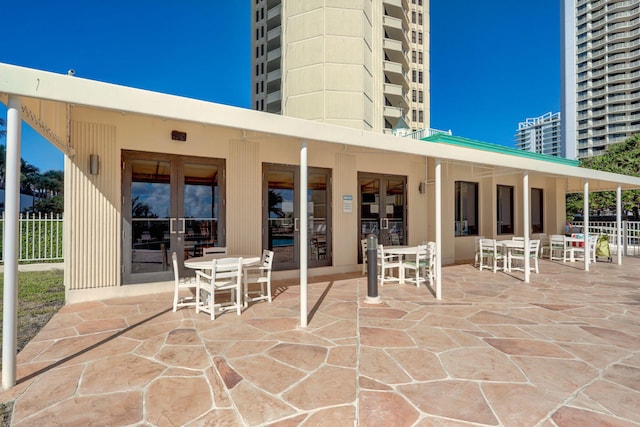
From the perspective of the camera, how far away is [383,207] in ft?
26.3

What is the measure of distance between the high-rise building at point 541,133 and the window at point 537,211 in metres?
170

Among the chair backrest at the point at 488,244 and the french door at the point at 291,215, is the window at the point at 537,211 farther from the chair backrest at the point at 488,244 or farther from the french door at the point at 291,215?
the french door at the point at 291,215

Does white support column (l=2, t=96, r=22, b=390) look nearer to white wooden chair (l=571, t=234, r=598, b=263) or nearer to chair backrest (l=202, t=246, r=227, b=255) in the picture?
chair backrest (l=202, t=246, r=227, b=255)

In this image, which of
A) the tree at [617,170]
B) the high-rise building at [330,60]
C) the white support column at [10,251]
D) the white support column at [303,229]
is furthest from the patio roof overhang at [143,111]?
the tree at [617,170]

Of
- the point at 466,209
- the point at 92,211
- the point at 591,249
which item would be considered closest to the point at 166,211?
the point at 92,211

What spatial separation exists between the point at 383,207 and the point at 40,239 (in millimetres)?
9004

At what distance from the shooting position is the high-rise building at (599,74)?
59.5 meters

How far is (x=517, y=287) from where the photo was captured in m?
5.89

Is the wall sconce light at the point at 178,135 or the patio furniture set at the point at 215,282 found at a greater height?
the wall sconce light at the point at 178,135

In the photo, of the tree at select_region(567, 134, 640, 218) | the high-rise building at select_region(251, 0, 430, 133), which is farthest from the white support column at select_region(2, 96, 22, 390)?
the tree at select_region(567, 134, 640, 218)

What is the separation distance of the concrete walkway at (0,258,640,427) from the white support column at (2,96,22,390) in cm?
23

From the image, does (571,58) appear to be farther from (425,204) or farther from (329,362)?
(329,362)

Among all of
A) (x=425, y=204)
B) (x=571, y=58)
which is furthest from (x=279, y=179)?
(x=571, y=58)

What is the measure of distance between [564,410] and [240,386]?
230 cm
